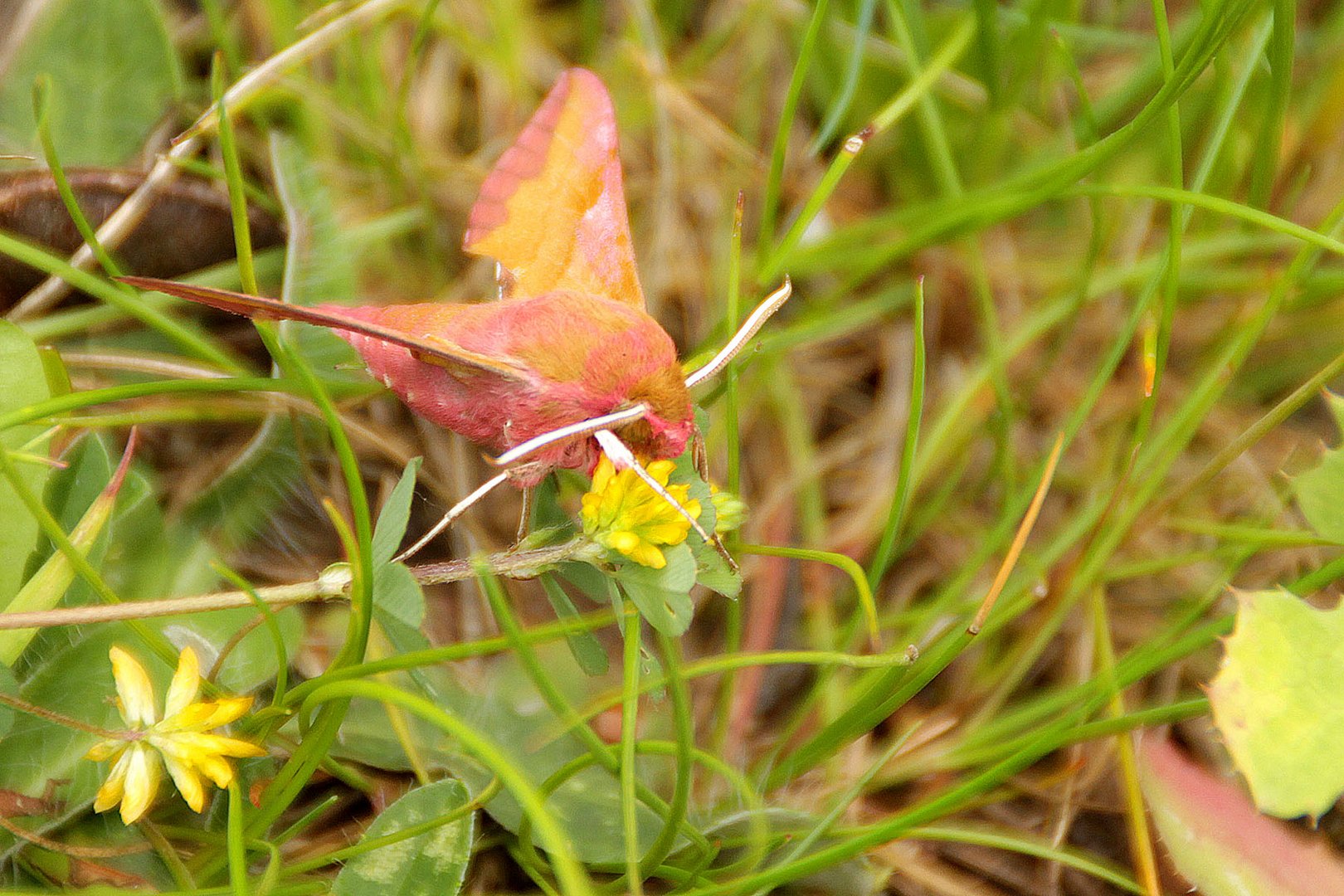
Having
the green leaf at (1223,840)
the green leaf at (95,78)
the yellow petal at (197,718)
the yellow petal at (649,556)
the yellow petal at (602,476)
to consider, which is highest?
the green leaf at (95,78)

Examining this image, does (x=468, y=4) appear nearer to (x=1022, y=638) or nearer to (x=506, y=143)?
(x=506, y=143)

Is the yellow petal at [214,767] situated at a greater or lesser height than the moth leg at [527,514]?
lesser

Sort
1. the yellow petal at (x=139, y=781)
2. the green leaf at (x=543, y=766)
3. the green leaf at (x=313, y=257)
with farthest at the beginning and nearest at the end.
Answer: the green leaf at (x=313, y=257) < the green leaf at (x=543, y=766) < the yellow petal at (x=139, y=781)

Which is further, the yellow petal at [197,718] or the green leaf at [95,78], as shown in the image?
the green leaf at [95,78]

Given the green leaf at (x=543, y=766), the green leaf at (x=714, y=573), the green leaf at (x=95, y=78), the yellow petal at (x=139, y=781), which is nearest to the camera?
the yellow petal at (x=139, y=781)

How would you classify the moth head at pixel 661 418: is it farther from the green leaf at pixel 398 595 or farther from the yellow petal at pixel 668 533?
the green leaf at pixel 398 595

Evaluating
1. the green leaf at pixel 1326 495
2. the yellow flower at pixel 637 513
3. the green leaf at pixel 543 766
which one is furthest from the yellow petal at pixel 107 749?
the green leaf at pixel 1326 495

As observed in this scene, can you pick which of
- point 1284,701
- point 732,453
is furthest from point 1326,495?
point 732,453
